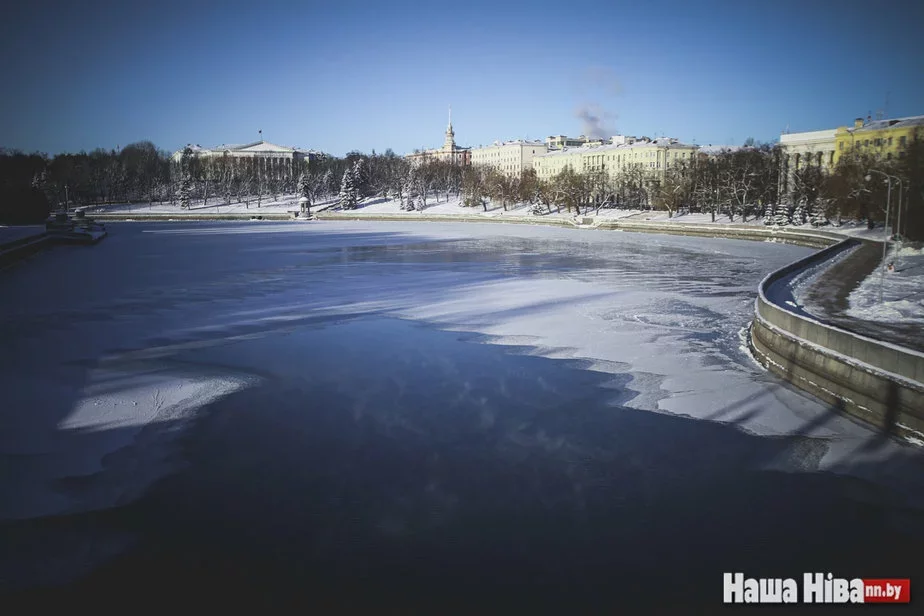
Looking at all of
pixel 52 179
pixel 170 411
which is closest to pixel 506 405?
pixel 170 411

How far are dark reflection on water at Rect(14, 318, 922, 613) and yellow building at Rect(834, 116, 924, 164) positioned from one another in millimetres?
76995

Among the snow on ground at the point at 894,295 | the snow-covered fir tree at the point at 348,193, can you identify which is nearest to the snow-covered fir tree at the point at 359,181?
the snow-covered fir tree at the point at 348,193

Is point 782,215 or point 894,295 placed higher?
point 782,215

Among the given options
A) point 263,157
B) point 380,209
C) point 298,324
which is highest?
point 263,157

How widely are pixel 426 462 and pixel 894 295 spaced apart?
1810 centimetres

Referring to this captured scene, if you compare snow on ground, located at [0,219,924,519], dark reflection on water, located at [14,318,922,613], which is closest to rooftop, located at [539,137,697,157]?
snow on ground, located at [0,219,924,519]

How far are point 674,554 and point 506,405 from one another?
17.6ft

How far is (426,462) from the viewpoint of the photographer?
9992 millimetres

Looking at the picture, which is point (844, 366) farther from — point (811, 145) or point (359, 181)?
point (359, 181)

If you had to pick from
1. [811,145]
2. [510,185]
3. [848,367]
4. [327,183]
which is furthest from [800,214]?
[327,183]

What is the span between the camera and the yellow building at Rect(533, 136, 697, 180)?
4791 inches

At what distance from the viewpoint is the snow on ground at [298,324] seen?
34.7 feet

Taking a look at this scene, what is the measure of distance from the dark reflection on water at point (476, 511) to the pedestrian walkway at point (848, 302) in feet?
19.3

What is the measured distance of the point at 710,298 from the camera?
25078mm
